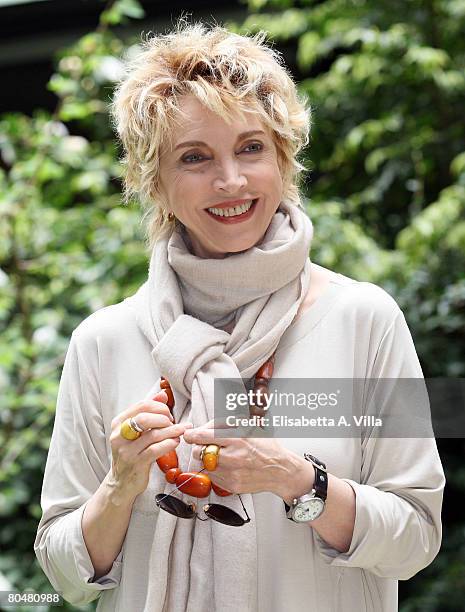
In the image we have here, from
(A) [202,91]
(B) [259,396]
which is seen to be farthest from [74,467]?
(A) [202,91]

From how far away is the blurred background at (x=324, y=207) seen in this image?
308 centimetres

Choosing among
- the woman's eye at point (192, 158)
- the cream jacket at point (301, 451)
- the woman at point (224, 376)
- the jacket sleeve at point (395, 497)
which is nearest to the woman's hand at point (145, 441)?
the woman at point (224, 376)

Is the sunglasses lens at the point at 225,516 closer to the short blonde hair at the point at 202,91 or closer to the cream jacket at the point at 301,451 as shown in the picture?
the cream jacket at the point at 301,451

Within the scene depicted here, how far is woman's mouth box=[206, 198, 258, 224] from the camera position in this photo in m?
1.40

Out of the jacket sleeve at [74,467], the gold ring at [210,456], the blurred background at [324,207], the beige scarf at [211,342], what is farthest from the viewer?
the blurred background at [324,207]

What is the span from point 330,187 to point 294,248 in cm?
260

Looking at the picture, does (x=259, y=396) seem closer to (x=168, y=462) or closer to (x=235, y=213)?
(x=168, y=462)

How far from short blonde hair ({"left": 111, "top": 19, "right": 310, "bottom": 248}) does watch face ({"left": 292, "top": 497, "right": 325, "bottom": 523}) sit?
50cm

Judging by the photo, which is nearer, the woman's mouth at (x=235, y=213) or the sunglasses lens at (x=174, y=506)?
the sunglasses lens at (x=174, y=506)

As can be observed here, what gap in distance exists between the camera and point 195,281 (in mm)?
1465

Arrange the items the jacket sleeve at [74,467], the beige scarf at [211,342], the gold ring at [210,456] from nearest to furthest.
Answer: the gold ring at [210,456]
the beige scarf at [211,342]
the jacket sleeve at [74,467]

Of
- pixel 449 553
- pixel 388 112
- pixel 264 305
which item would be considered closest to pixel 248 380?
pixel 264 305

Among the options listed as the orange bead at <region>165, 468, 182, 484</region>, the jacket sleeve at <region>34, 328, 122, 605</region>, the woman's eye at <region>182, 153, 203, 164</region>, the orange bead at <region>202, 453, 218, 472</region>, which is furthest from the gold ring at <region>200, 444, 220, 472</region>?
the woman's eye at <region>182, 153, 203, 164</region>

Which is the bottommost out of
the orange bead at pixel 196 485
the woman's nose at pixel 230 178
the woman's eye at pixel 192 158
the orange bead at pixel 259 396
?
the orange bead at pixel 196 485
